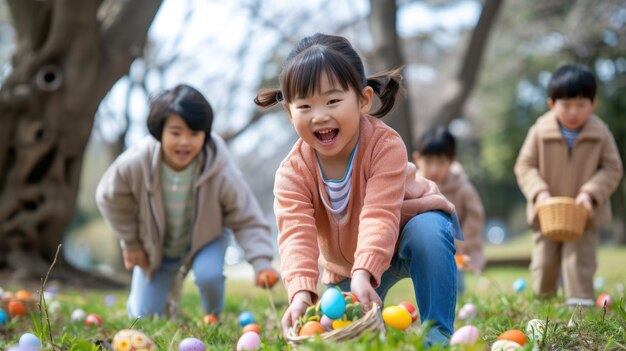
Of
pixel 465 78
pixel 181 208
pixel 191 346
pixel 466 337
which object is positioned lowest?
pixel 191 346

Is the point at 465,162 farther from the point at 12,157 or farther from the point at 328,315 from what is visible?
the point at 328,315

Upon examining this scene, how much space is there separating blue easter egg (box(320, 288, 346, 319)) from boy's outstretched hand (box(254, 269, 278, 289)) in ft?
5.43

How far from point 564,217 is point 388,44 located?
431 centimetres

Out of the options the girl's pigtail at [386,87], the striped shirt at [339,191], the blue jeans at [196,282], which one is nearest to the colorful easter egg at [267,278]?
the blue jeans at [196,282]

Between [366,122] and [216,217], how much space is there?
67.8 inches

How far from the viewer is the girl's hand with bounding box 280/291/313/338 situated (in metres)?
2.36


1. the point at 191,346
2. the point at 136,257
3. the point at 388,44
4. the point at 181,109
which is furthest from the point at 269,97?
the point at 388,44

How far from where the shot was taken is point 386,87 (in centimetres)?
290

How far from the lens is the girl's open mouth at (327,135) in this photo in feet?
8.52

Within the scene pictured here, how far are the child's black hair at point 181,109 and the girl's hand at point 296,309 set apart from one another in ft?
5.81

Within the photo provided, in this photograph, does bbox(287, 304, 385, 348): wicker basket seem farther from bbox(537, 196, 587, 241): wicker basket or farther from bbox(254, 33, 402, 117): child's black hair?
bbox(537, 196, 587, 241): wicker basket

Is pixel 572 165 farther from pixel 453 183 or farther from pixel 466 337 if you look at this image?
pixel 466 337

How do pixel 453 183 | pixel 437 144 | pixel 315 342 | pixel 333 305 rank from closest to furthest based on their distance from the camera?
pixel 315 342
pixel 333 305
pixel 437 144
pixel 453 183

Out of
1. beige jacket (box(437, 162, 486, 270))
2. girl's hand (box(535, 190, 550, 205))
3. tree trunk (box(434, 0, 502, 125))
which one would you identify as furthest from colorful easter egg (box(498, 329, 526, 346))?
tree trunk (box(434, 0, 502, 125))
